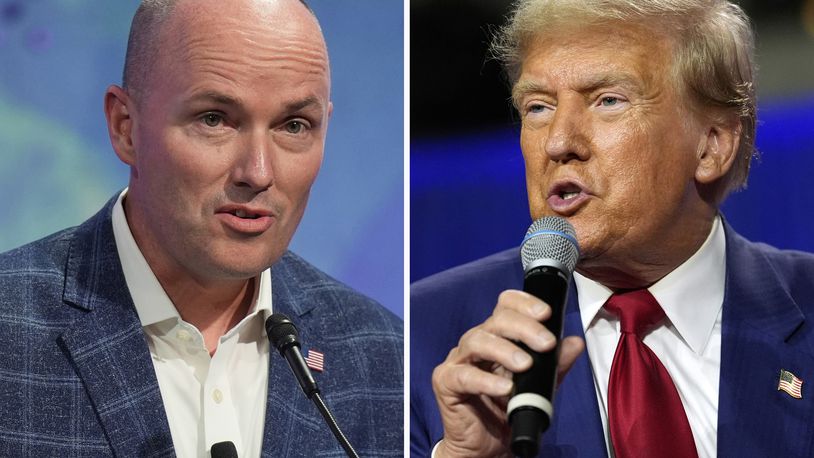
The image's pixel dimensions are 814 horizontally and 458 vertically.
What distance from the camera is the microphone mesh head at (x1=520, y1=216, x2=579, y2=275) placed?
2100 mm

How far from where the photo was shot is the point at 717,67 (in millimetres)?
2840

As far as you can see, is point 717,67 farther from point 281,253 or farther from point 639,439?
point 281,253

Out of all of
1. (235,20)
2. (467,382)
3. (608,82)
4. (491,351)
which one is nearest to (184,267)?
(235,20)

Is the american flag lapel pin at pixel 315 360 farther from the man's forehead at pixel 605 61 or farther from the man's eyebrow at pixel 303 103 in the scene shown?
the man's forehead at pixel 605 61

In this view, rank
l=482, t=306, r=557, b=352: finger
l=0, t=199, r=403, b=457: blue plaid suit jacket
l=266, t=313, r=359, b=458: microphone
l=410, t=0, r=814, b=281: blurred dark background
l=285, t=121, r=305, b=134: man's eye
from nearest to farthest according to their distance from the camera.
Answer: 1. l=482, t=306, r=557, b=352: finger
2. l=266, t=313, r=359, b=458: microphone
3. l=0, t=199, r=403, b=457: blue plaid suit jacket
4. l=285, t=121, r=305, b=134: man's eye
5. l=410, t=0, r=814, b=281: blurred dark background

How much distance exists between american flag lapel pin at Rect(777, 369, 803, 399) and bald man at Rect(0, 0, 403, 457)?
43.6 inches

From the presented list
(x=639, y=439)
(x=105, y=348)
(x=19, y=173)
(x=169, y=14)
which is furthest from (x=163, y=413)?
(x=639, y=439)

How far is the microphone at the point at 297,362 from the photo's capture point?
237 cm

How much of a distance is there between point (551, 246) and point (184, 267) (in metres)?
1.06

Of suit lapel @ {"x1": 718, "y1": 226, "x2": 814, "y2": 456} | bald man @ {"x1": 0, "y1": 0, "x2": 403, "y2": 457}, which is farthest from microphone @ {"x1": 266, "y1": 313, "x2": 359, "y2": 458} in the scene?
suit lapel @ {"x1": 718, "y1": 226, "x2": 814, "y2": 456}

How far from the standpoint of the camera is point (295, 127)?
2.81 m

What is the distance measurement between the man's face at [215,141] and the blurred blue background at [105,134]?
0.17 m

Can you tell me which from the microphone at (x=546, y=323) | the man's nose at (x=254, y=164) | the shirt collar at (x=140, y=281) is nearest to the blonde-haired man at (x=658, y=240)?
the microphone at (x=546, y=323)

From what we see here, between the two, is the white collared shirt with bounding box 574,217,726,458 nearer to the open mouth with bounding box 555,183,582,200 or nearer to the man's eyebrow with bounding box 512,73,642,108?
the open mouth with bounding box 555,183,582,200
